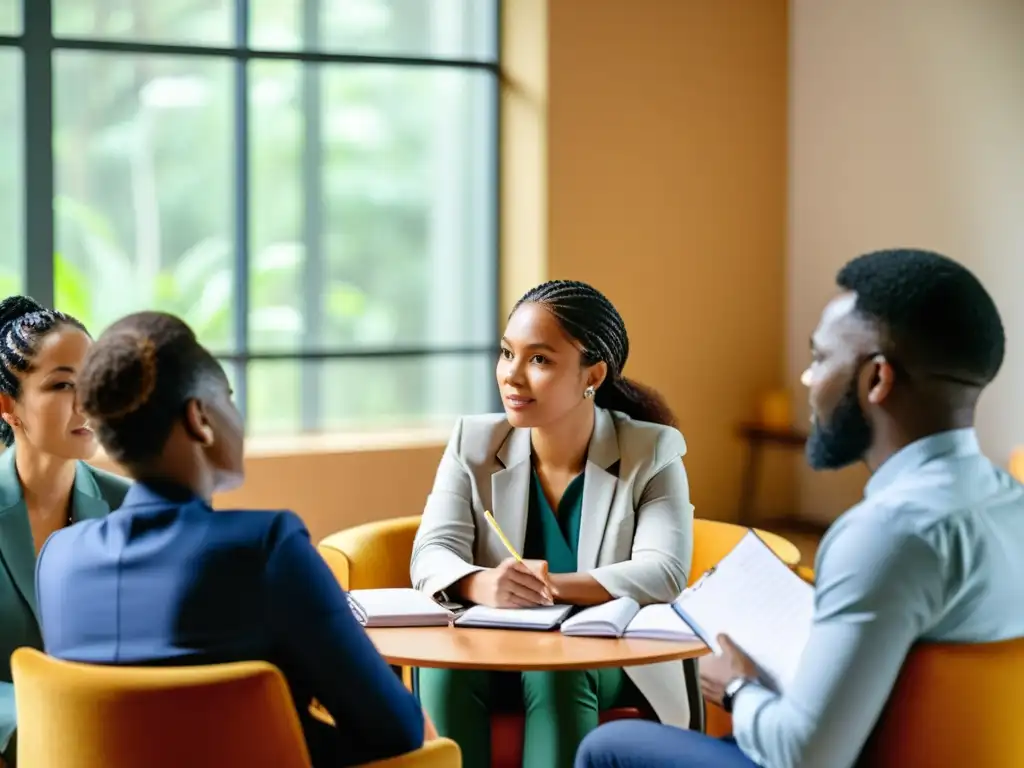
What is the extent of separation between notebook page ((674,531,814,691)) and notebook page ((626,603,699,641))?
498 mm

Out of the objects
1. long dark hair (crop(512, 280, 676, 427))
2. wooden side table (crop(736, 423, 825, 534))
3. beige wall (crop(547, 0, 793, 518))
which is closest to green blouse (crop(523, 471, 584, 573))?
long dark hair (crop(512, 280, 676, 427))

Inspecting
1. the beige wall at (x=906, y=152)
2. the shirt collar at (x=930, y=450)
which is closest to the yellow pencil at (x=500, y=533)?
the shirt collar at (x=930, y=450)

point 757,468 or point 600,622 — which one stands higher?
point 600,622

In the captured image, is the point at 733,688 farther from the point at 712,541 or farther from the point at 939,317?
the point at 712,541

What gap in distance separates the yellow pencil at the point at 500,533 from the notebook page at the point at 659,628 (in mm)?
314

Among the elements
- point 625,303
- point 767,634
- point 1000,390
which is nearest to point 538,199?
point 625,303

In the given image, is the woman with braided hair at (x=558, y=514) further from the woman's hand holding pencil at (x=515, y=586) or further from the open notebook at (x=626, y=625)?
the open notebook at (x=626, y=625)

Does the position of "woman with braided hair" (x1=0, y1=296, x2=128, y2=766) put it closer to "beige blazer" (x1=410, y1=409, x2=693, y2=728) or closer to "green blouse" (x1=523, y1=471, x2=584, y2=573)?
"beige blazer" (x1=410, y1=409, x2=693, y2=728)

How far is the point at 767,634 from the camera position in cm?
195

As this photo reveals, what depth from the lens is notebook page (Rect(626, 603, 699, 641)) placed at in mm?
2545

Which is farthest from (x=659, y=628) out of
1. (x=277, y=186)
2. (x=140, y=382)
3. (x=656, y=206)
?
(x=656, y=206)

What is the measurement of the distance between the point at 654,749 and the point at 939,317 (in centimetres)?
76

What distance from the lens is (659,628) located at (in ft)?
8.37

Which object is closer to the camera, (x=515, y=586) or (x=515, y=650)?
(x=515, y=650)
